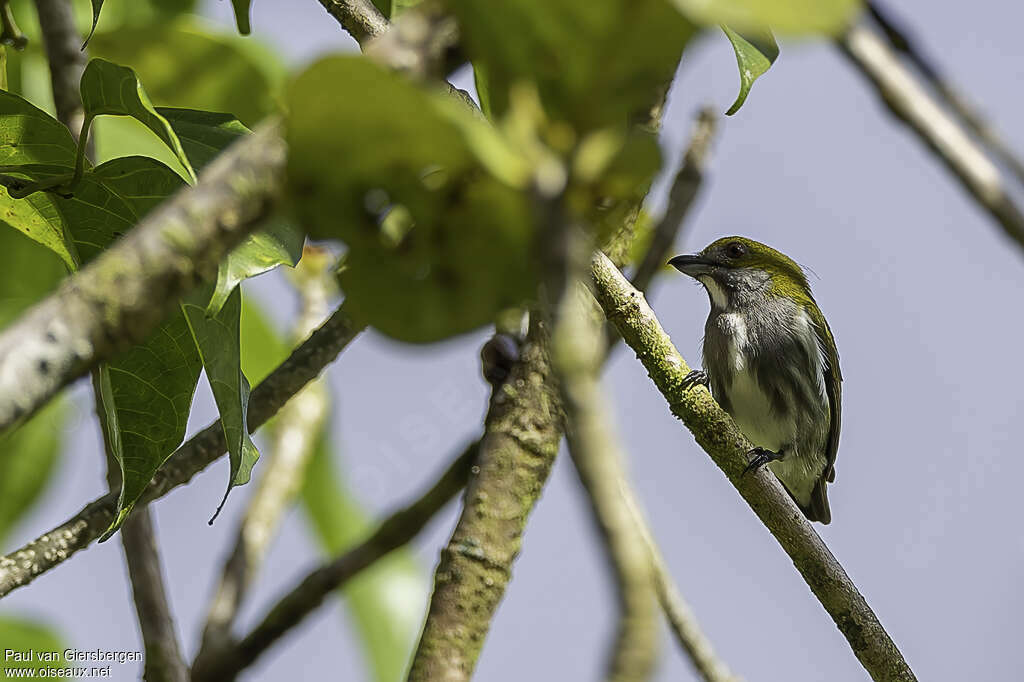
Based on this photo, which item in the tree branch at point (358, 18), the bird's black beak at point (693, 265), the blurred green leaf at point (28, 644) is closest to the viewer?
the tree branch at point (358, 18)

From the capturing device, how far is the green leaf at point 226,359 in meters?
1.43

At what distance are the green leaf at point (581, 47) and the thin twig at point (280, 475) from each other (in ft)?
7.01

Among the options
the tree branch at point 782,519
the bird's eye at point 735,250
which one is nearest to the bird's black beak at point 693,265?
the bird's eye at point 735,250

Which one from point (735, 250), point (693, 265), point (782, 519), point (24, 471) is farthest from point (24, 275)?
point (735, 250)

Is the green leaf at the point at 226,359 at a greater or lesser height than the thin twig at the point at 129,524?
lesser

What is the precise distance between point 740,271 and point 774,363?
0.58 m

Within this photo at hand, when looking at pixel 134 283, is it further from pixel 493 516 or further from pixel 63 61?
pixel 63 61

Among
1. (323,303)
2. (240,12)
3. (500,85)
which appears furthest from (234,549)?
(500,85)

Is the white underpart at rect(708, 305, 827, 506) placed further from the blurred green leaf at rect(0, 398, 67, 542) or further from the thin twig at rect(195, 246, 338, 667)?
the blurred green leaf at rect(0, 398, 67, 542)

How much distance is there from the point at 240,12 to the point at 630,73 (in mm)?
1363

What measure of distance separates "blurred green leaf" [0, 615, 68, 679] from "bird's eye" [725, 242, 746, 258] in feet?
12.5

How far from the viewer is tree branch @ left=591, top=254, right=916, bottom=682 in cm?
198

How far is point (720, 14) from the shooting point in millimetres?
601

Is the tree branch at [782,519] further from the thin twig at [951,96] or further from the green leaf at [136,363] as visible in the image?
the thin twig at [951,96]
